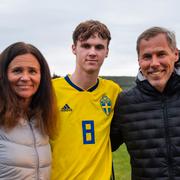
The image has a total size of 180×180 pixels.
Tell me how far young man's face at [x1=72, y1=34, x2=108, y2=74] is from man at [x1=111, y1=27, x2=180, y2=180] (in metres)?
0.36

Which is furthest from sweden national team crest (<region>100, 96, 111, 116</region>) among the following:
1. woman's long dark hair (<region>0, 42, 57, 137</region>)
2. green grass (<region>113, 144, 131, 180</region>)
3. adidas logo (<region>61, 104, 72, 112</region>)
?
green grass (<region>113, 144, 131, 180</region>)

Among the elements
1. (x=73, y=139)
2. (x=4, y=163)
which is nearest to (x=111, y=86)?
(x=73, y=139)

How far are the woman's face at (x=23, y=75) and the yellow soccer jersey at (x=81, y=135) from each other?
424 millimetres

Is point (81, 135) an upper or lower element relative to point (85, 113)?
lower

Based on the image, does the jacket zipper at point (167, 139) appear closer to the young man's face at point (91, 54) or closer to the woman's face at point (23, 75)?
the young man's face at point (91, 54)

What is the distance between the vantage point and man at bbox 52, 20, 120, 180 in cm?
383

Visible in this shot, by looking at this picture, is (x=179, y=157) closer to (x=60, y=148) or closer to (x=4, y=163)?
(x=60, y=148)

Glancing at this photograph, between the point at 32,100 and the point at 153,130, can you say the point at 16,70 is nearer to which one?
the point at 32,100

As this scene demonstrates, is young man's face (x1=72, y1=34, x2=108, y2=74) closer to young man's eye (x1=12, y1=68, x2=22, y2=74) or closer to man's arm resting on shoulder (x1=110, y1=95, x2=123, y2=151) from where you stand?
man's arm resting on shoulder (x1=110, y1=95, x2=123, y2=151)

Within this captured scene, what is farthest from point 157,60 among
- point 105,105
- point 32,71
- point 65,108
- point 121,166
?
point 121,166

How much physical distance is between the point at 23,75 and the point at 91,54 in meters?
0.69

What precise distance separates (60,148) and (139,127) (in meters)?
0.70

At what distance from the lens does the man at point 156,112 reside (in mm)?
3632

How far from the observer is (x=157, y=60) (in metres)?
3.70
